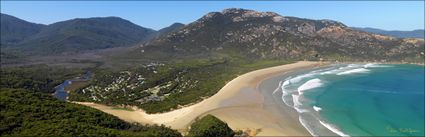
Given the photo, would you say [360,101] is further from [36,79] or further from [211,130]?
[36,79]

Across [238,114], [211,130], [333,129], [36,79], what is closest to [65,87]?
[36,79]

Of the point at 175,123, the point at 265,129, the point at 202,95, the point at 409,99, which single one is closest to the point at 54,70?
the point at 202,95

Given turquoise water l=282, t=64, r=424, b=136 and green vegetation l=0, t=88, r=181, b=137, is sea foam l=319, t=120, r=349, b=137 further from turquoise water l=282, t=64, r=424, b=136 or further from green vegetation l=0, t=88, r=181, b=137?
green vegetation l=0, t=88, r=181, b=137

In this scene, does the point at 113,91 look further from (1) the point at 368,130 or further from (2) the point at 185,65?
(1) the point at 368,130

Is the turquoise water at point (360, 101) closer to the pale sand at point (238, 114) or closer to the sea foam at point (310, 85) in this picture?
the sea foam at point (310, 85)

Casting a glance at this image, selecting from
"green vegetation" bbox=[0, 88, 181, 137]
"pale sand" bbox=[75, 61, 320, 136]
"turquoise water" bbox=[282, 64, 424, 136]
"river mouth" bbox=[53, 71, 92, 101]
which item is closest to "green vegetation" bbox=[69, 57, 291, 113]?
"river mouth" bbox=[53, 71, 92, 101]

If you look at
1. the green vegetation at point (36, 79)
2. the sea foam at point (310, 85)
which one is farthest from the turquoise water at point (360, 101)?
the green vegetation at point (36, 79)
